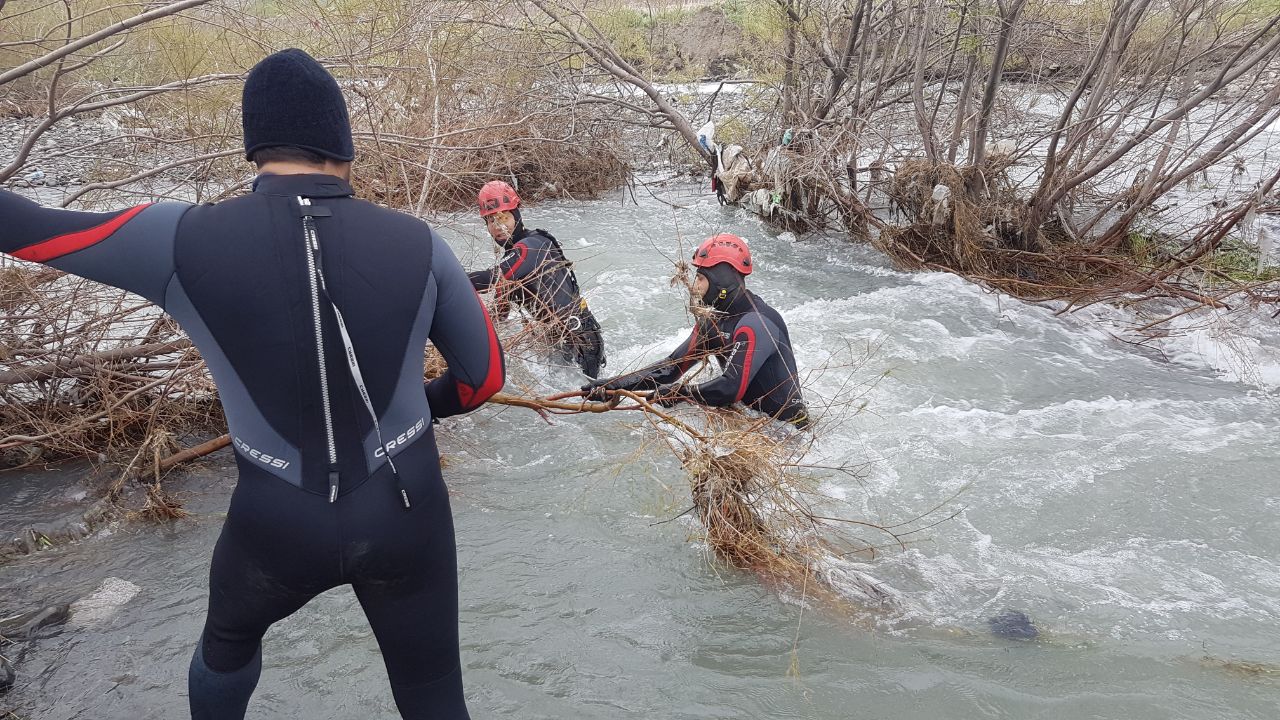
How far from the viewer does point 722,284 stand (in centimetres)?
461

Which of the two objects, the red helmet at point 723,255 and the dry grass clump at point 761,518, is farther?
the red helmet at point 723,255

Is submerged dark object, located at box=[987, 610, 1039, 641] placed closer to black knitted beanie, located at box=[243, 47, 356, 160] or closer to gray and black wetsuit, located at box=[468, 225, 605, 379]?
gray and black wetsuit, located at box=[468, 225, 605, 379]

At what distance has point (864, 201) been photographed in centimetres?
1045

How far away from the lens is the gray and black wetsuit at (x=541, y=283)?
221 inches

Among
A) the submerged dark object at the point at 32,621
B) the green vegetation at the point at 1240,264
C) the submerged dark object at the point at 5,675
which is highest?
the green vegetation at the point at 1240,264

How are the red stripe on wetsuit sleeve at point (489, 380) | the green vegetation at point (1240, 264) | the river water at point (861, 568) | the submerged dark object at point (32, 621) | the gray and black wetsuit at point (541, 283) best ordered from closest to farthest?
the red stripe on wetsuit sleeve at point (489, 380)
the river water at point (861, 568)
the submerged dark object at point (32, 621)
the gray and black wetsuit at point (541, 283)
the green vegetation at point (1240, 264)

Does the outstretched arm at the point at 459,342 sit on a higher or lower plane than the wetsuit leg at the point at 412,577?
higher

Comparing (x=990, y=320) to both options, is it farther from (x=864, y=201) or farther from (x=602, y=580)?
(x=602, y=580)

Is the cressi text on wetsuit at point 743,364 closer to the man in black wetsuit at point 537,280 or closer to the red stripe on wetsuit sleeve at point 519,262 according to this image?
the man in black wetsuit at point 537,280

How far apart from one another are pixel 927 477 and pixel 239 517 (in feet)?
14.4

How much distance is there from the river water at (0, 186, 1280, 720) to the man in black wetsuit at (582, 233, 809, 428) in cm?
61

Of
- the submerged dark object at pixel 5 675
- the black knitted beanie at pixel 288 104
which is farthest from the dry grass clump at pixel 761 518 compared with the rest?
the submerged dark object at pixel 5 675

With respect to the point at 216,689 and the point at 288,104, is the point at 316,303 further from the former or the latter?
the point at 216,689

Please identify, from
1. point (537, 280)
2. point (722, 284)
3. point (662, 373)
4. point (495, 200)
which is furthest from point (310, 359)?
point (495, 200)
